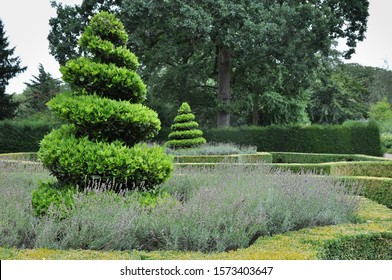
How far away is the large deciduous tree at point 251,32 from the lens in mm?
22391

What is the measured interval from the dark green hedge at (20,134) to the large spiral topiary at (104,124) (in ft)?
59.5

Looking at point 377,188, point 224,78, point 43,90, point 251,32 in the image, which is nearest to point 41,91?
point 43,90

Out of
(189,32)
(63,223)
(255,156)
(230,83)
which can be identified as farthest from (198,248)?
(230,83)

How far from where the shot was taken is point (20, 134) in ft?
78.1

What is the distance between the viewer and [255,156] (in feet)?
58.5

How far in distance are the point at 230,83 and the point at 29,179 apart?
20.8 meters

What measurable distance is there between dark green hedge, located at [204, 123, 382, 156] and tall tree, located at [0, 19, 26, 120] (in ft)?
58.0

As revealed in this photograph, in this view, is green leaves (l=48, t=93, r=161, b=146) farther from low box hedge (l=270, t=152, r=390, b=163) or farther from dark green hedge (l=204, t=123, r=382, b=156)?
dark green hedge (l=204, t=123, r=382, b=156)

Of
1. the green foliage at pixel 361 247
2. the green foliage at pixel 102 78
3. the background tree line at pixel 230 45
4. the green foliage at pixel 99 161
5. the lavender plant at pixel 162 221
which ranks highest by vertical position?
the background tree line at pixel 230 45

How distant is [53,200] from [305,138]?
20.5m

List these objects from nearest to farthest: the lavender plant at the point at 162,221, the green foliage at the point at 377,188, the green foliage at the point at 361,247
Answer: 1. the lavender plant at the point at 162,221
2. the green foliage at the point at 361,247
3. the green foliage at the point at 377,188

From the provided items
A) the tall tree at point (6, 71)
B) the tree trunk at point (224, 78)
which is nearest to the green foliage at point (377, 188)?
the tree trunk at point (224, 78)

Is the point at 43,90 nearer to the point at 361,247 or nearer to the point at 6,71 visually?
the point at 6,71

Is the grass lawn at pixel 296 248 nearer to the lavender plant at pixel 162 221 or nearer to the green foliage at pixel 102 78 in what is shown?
the lavender plant at pixel 162 221
